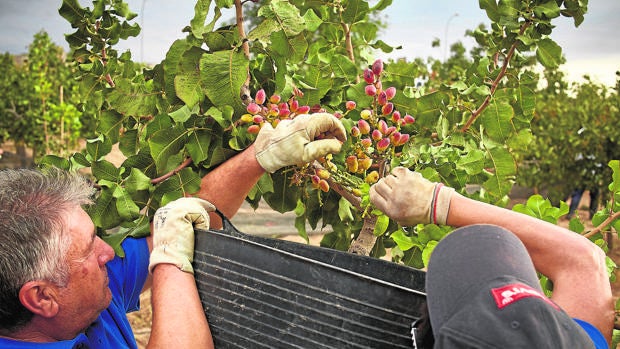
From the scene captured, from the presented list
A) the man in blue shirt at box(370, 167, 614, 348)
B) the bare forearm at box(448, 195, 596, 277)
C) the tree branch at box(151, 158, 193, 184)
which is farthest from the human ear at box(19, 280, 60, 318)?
the bare forearm at box(448, 195, 596, 277)

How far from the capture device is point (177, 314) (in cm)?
123

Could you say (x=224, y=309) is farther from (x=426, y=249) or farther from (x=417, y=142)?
(x=417, y=142)

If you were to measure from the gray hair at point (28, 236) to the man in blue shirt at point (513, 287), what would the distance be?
2.67 ft

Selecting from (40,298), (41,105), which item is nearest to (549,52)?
(40,298)

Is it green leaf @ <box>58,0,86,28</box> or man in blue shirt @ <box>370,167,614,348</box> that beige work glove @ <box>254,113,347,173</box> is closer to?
man in blue shirt @ <box>370,167,614,348</box>

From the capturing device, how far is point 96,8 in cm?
182

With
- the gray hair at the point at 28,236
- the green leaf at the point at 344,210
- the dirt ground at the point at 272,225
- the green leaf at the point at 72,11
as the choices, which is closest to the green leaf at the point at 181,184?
the gray hair at the point at 28,236

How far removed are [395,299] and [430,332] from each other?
0.25 feet

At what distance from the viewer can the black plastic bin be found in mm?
1011

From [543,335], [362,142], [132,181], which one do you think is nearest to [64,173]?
[132,181]

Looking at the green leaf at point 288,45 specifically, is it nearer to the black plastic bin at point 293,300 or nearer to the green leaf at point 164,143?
the green leaf at point 164,143

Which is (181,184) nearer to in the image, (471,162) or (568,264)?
(471,162)

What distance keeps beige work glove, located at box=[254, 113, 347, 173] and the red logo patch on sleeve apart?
2.21ft

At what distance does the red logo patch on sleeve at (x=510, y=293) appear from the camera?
0.81 meters
